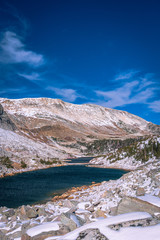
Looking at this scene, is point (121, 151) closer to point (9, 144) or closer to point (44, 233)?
point (9, 144)

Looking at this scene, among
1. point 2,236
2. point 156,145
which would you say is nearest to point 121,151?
point 156,145

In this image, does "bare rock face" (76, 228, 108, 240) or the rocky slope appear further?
the rocky slope

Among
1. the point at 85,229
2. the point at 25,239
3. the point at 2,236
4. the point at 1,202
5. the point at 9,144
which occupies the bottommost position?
the point at 1,202

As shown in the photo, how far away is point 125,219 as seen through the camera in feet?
21.0

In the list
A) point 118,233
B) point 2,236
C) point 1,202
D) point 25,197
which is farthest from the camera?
point 25,197

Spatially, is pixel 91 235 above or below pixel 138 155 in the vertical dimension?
above

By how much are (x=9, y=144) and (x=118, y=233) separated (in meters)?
68.3

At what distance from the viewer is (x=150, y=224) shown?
6.14m

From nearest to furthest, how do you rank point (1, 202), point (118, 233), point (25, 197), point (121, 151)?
point (118, 233) < point (1, 202) < point (25, 197) < point (121, 151)

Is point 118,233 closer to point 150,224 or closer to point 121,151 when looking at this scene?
point 150,224

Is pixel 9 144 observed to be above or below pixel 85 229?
above

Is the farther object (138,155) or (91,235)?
(138,155)

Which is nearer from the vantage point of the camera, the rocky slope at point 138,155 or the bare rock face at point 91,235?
the bare rock face at point 91,235

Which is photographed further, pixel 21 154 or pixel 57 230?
pixel 21 154
